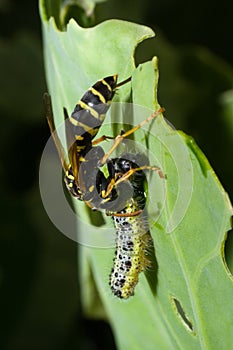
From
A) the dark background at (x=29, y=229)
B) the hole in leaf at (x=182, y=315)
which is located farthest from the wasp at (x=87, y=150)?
the dark background at (x=29, y=229)

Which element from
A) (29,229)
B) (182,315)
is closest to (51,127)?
(182,315)

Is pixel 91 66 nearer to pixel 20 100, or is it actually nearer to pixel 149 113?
pixel 149 113

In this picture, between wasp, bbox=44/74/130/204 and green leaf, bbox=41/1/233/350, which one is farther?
wasp, bbox=44/74/130/204

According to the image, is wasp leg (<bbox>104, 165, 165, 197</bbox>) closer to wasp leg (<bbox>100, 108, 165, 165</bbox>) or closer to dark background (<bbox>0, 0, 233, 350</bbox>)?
wasp leg (<bbox>100, 108, 165, 165</bbox>)

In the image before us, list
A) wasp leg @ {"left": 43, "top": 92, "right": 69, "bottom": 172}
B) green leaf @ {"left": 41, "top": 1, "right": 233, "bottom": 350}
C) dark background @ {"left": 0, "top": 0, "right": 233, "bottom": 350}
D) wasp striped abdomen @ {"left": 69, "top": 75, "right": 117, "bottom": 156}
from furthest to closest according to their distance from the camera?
1. dark background @ {"left": 0, "top": 0, "right": 233, "bottom": 350}
2. wasp leg @ {"left": 43, "top": 92, "right": 69, "bottom": 172}
3. wasp striped abdomen @ {"left": 69, "top": 75, "right": 117, "bottom": 156}
4. green leaf @ {"left": 41, "top": 1, "right": 233, "bottom": 350}

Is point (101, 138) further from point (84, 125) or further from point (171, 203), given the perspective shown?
point (171, 203)

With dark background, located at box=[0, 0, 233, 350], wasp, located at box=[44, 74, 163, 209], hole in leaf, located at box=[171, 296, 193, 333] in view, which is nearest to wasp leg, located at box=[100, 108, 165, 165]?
wasp, located at box=[44, 74, 163, 209]

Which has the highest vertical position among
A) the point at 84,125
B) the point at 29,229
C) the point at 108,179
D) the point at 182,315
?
the point at 84,125

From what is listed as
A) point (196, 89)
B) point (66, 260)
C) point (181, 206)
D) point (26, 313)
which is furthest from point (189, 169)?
point (26, 313)

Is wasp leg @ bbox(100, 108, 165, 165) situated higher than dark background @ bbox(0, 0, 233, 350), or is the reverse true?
wasp leg @ bbox(100, 108, 165, 165)
